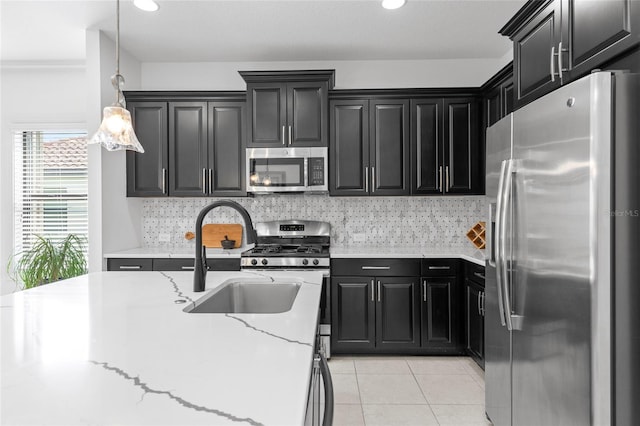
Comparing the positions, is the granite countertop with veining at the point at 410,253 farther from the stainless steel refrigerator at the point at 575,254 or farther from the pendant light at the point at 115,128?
the pendant light at the point at 115,128

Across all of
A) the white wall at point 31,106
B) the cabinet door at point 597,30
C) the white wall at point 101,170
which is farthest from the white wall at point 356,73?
the cabinet door at point 597,30

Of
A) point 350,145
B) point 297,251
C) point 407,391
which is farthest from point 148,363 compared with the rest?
point 350,145

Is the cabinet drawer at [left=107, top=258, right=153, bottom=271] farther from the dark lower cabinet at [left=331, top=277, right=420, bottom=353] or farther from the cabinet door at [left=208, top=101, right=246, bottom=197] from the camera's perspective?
the dark lower cabinet at [left=331, top=277, right=420, bottom=353]

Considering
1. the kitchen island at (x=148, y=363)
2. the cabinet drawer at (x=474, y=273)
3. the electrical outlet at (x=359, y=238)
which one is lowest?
the cabinet drawer at (x=474, y=273)

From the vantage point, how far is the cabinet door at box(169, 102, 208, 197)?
3754 millimetres

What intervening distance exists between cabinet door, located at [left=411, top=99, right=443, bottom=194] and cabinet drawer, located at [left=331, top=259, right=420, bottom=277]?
76cm

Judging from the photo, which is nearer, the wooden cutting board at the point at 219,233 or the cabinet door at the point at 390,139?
the cabinet door at the point at 390,139

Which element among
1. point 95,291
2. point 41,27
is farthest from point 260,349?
point 41,27

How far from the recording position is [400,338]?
3414 millimetres

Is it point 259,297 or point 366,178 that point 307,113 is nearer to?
point 366,178

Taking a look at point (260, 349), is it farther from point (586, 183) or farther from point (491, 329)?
point (491, 329)

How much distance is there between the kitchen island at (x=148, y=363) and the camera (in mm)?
652

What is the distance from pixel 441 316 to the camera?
3.41 metres

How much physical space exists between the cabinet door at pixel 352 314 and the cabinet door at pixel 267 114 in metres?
1.41
